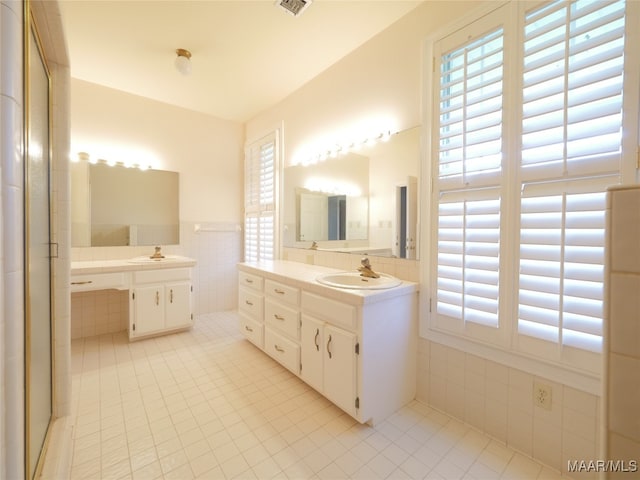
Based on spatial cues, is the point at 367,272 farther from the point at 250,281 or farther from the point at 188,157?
the point at 188,157

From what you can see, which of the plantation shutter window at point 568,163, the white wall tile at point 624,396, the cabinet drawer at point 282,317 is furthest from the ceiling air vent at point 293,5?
the white wall tile at point 624,396

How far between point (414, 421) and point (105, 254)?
3.29 m

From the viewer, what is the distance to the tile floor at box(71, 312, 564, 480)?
1.34m

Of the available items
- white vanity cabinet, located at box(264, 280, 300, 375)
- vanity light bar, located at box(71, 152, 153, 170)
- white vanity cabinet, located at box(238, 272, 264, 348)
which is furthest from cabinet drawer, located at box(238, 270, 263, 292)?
vanity light bar, located at box(71, 152, 153, 170)

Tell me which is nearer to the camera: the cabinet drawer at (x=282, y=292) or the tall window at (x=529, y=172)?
the tall window at (x=529, y=172)

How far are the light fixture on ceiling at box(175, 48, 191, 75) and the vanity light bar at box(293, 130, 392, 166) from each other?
1.23 meters

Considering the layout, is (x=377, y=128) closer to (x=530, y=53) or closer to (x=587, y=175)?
(x=530, y=53)

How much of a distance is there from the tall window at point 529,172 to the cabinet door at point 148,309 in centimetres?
258

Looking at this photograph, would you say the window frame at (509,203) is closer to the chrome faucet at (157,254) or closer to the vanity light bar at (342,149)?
the vanity light bar at (342,149)

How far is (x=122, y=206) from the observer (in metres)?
3.14

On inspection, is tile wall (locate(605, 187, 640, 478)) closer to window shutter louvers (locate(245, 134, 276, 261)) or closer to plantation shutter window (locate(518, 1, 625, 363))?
plantation shutter window (locate(518, 1, 625, 363))

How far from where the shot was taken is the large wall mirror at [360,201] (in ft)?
6.34

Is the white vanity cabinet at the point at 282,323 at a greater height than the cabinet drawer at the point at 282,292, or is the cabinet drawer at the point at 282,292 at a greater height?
the cabinet drawer at the point at 282,292

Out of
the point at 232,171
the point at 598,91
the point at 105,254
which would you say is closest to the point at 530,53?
the point at 598,91
